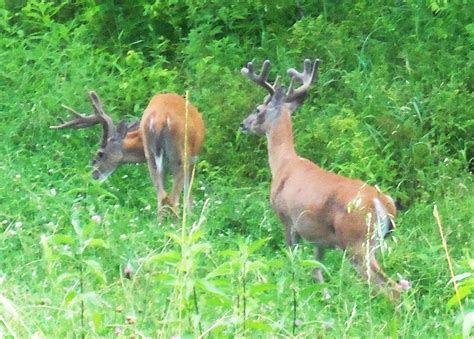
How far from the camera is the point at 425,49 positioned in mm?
11797

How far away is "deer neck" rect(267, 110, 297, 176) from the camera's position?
944 centimetres

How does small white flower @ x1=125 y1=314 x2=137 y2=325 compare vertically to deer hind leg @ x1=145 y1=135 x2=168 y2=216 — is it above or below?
above

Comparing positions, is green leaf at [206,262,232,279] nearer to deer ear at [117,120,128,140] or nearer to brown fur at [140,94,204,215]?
brown fur at [140,94,204,215]

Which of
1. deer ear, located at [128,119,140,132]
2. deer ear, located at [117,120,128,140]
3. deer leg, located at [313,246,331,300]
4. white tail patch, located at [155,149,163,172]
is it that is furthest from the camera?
deer ear, located at [128,119,140,132]

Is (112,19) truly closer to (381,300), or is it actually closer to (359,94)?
(359,94)

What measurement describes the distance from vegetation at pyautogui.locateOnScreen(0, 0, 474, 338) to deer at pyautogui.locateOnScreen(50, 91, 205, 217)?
0.17m

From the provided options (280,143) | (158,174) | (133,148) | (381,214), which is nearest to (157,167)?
(158,174)

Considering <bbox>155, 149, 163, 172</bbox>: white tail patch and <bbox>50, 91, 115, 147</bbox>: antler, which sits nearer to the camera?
<bbox>155, 149, 163, 172</bbox>: white tail patch

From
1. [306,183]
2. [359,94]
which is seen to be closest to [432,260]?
[306,183]

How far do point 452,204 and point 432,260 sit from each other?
1434 mm

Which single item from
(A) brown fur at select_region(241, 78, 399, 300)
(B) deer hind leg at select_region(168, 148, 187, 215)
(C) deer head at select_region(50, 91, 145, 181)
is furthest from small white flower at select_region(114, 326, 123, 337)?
(C) deer head at select_region(50, 91, 145, 181)

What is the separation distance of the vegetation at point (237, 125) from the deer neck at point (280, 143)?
0.43 metres

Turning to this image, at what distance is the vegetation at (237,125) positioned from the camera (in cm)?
772

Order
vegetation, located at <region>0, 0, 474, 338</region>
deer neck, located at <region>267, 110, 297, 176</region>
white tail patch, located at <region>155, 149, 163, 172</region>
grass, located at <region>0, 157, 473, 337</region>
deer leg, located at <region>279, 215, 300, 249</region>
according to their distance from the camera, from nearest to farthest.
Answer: grass, located at <region>0, 157, 473, 337</region>
vegetation, located at <region>0, 0, 474, 338</region>
deer leg, located at <region>279, 215, 300, 249</region>
deer neck, located at <region>267, 110, 297, 176</region>
white tail patch, located at <region>155, 149, 163, 172</region>
